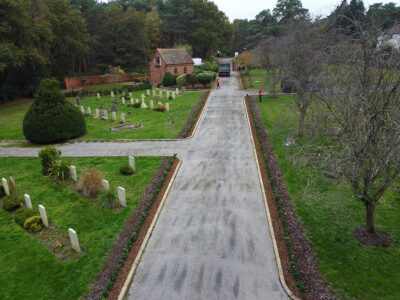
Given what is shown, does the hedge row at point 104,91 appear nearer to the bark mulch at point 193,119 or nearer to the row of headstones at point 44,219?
the bark mulch at point 193,119

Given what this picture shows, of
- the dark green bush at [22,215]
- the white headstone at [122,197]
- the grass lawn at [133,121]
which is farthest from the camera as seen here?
the grass lawn at [133,121]

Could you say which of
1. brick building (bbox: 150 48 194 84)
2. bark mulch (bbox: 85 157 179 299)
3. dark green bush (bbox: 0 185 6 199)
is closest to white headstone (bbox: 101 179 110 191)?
bark mulch (bbox: 85 157 179 299)

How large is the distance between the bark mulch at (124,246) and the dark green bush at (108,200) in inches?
39.9

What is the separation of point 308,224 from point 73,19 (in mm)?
46711

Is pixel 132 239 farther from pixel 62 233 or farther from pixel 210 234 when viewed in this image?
pixel 62 233

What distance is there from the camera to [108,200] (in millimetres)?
12570

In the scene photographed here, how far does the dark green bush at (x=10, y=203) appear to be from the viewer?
12.6 m

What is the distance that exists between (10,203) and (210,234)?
9140 millimetres

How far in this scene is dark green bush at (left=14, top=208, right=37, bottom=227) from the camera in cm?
1153

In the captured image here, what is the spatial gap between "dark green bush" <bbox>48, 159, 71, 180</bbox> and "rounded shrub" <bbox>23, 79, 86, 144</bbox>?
640 cm

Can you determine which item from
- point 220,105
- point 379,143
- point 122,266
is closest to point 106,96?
point 220,105

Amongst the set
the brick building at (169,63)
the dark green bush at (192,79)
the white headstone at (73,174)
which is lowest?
the white headstone at (73,174)

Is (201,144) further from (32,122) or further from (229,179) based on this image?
(32,122)

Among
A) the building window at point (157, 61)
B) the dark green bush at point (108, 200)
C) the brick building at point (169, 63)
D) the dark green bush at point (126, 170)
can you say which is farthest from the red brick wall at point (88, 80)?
the dark green bush at point (108, 200)
